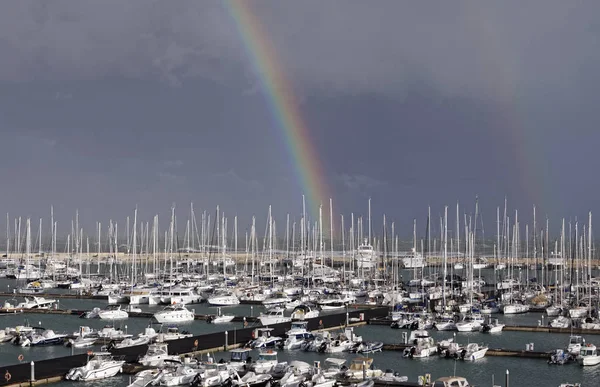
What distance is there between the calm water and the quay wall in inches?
63.1

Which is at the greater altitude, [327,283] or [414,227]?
[414,227]

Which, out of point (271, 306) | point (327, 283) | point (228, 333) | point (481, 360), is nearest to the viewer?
point (481, 360)

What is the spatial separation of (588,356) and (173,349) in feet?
80.2

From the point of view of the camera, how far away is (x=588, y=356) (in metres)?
42.7

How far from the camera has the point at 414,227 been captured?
105 metres

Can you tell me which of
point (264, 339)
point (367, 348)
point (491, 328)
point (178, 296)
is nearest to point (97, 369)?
point (264, 339)

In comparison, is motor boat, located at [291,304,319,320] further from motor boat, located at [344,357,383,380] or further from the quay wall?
motor boat, located at [344,357,383,380]

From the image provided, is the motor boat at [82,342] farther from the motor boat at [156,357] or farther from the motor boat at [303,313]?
the motor boat at [303,313]

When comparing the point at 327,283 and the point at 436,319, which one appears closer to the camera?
the point at 436,319

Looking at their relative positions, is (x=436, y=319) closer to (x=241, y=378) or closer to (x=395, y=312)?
(x=395, y=312)

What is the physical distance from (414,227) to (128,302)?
140ft

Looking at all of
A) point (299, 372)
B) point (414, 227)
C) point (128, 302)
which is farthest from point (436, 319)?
point (414, 227)

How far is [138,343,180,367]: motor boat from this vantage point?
134 feet

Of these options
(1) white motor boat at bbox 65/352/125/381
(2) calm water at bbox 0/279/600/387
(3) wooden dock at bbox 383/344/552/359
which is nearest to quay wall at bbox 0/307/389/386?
(1) white motor boat at bbox 65/352/125/381
